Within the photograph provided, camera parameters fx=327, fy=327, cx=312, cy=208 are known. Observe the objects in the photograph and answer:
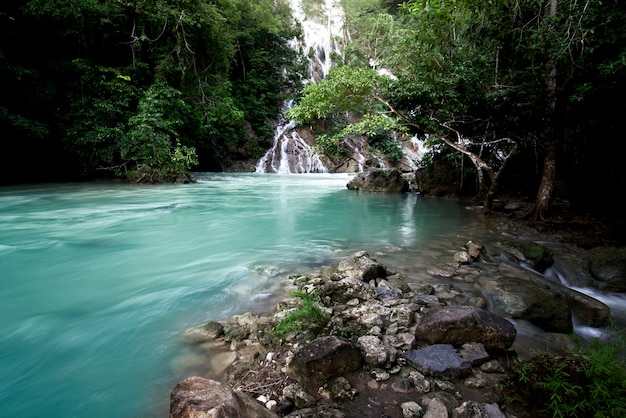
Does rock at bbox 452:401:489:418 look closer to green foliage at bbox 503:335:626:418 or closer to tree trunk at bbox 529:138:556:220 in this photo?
green foliage at bbox 503:335:626:418

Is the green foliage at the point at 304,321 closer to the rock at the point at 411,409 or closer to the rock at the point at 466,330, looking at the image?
the rock at the point at 466,330

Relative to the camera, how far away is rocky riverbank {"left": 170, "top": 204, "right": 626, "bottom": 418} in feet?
6.38

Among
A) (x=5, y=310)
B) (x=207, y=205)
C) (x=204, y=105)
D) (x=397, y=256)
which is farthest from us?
(x=204, y=105)

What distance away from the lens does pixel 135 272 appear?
185 inches

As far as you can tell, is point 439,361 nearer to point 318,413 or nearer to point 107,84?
point 318,413

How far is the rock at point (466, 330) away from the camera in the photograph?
8.02ft

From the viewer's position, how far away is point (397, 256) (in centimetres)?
529

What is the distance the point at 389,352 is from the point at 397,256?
120 inches

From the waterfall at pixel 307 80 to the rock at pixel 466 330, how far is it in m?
12.5

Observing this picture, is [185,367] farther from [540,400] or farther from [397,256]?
[397,256]

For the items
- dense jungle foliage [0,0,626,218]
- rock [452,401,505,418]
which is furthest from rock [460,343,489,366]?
dense jungle foliage [0,0,626,218]

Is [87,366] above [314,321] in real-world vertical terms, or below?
below

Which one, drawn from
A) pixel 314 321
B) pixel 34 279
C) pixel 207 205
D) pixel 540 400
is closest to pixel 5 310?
pixel 34 279

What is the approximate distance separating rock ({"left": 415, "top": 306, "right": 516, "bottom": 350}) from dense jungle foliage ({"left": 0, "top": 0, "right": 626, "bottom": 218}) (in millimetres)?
3797
